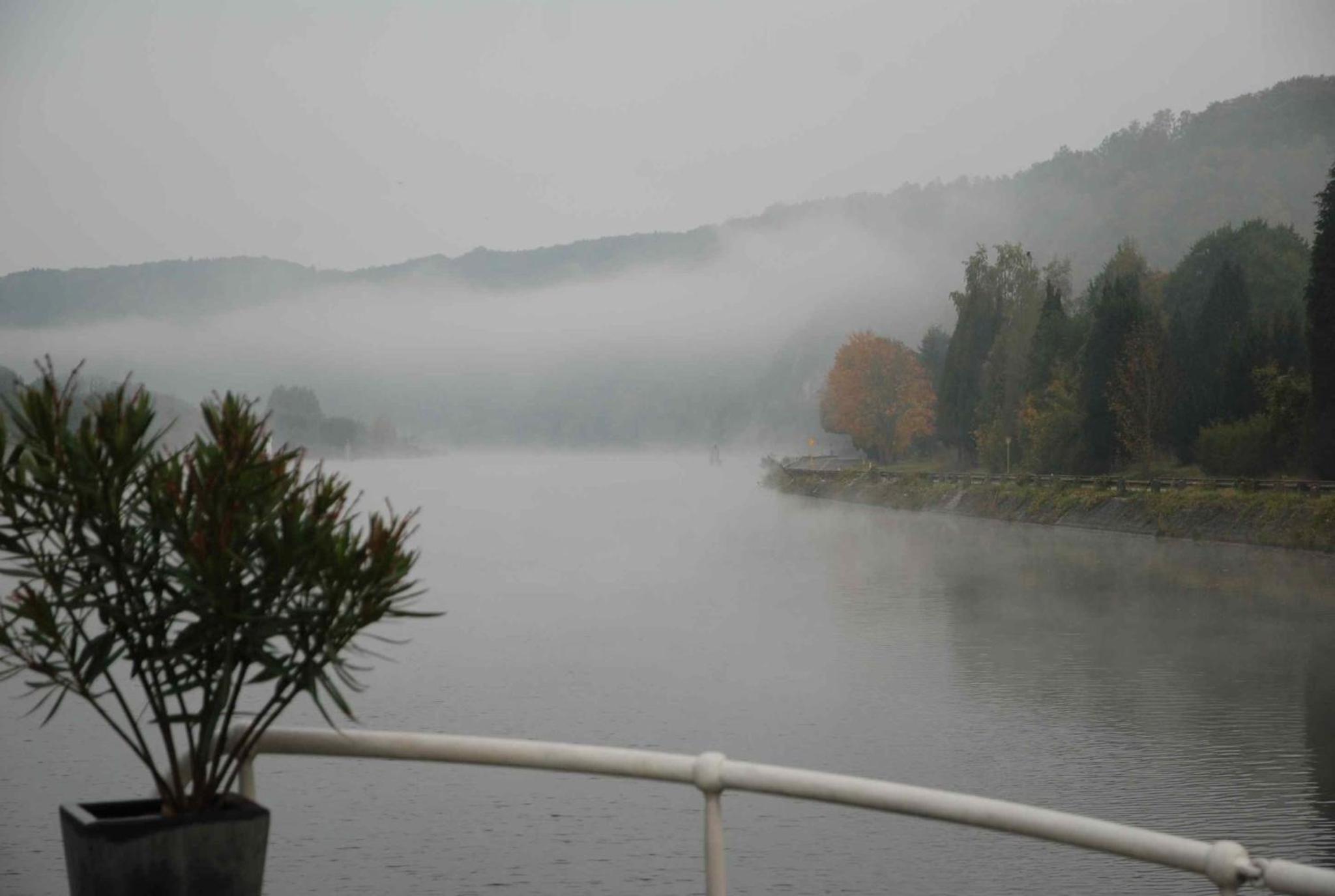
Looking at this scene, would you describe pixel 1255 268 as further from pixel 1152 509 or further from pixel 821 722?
pixel 821 722

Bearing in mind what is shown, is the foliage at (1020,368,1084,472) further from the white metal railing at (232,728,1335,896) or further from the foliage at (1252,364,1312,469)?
the white metal railing at (232,728,1335,896)

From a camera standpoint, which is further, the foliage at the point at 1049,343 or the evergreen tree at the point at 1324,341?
the foliage at the point at 1049,343

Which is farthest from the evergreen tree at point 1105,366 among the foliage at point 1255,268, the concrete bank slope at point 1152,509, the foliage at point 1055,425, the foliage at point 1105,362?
the foliage at point 1255,268

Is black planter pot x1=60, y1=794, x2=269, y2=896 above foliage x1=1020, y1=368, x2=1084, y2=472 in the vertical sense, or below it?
below

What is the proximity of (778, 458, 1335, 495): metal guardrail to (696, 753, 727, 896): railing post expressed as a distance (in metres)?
35.2

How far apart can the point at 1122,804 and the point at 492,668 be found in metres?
11.4

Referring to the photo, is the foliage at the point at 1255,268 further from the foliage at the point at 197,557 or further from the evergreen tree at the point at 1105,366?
the foliage at the point at 197,557

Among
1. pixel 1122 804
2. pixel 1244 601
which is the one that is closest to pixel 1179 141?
pixel 1244 601

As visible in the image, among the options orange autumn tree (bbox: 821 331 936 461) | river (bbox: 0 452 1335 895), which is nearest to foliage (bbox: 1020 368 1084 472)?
→ river (bbox: 0 452 1335 895)

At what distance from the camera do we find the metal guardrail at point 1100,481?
38.5 m

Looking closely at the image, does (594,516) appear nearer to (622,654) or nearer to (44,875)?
(622,654)

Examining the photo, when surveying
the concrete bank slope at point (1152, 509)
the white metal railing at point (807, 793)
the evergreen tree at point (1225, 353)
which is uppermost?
the evergreen tree at point (1225, 353)

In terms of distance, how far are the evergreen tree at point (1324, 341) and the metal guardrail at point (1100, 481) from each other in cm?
78

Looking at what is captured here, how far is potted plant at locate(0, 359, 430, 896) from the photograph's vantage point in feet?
14.0
